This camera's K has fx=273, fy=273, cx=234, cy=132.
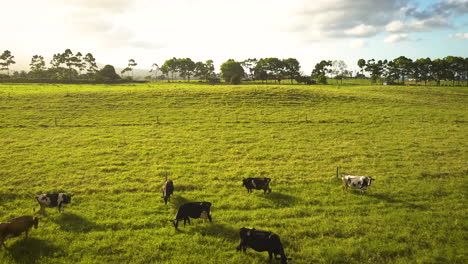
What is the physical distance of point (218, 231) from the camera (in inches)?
456

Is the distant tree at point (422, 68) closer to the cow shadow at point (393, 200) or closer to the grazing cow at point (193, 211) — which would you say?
the cow shadow at point (393, 200)

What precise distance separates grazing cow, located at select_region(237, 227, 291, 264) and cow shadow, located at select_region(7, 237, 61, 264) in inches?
280

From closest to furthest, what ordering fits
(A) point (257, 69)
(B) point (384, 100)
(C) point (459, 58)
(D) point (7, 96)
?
(D) point (7, 96)
(B) point (384, 100)
(C) point (459, 58)
(A) point (257, 69)

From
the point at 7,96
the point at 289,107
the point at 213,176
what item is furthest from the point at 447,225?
the point at 7,96

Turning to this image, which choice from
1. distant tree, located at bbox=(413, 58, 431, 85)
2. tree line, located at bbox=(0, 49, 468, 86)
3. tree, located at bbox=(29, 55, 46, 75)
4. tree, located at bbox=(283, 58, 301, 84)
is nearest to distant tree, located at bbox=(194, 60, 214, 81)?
tree line, located at bbox=(0, 49, 468, 86)

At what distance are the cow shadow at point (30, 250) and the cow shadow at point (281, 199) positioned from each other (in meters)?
9.71

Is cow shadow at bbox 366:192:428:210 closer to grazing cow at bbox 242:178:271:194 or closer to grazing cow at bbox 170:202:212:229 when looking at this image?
grazing cow at bbox 242:178:271:194

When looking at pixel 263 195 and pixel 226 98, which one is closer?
pixel 263 195

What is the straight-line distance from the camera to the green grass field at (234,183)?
10516 mm

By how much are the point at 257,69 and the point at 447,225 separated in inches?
4921

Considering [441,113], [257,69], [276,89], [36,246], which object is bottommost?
[36,246]

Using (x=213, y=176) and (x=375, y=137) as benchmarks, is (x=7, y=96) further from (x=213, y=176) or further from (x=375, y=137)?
(x=375, y=137)

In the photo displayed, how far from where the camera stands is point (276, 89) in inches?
2302

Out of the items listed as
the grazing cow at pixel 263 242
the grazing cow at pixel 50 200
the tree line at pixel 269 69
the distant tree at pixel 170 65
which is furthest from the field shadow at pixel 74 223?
the distant tree at pixel 170 65
